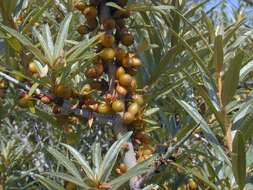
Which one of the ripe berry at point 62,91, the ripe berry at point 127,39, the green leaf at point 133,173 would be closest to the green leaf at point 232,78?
the green leaf at point 133,173

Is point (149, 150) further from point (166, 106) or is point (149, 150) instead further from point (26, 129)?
point (26, 129)

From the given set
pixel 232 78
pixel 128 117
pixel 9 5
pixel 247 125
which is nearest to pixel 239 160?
pixel 247 125

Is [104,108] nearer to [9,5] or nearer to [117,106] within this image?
[117,106]

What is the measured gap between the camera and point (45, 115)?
3.22 feet

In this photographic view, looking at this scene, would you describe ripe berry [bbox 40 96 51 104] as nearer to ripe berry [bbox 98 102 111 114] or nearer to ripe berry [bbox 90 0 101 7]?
ripe berry [bbox 98 102 111 114]

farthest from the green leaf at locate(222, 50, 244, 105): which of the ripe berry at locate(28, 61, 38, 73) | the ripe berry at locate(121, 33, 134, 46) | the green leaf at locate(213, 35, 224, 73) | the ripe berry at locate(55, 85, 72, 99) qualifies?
the ripe berry at locate(28, 61, 38, 73)

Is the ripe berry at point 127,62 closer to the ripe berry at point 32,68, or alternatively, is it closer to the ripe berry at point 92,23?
the ripe berry at point 92,23

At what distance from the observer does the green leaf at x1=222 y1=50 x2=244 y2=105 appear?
23.1 inches

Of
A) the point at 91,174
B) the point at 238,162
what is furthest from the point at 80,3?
the point at 238,162

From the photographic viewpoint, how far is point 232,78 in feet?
2.07

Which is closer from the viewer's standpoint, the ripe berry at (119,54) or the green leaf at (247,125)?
the green leaf at (247,125)

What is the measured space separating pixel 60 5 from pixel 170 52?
2.43 feet

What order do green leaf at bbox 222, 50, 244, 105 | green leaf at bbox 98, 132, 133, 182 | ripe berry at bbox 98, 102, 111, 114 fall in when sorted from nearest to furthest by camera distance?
green leaf at bbox 222, 50, 244, 105, green leaf at bbox 98, 132, 133, 182, ripe berry at bbox 98, 102, 111, 114

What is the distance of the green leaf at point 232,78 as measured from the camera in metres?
0.59
